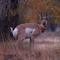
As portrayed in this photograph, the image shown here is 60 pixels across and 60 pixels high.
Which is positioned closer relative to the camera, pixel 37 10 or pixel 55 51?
pixel 55 51

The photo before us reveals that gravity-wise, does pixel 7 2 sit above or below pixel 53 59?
above

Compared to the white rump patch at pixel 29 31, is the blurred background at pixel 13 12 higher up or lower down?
higher up

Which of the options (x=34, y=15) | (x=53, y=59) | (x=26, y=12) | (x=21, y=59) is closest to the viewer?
(x=53, y=59)

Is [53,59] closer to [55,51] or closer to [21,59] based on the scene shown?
[55,51]

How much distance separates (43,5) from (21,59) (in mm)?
4721

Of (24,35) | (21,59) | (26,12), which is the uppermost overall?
(26,12)

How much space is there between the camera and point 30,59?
5.84 meters

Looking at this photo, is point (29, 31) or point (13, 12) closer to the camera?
point (29, 31)

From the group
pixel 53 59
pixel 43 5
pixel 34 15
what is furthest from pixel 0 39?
pixel 53 59

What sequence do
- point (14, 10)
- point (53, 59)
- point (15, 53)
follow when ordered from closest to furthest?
point (53, 59), point (15, 53), point (14, 10)

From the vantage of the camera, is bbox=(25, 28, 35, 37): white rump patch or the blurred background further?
the blurred background

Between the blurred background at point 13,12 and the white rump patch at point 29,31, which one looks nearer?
the white rump patch at point 29,31

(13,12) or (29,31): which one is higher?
(13,12)

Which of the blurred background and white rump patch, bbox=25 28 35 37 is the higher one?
the blurred background
